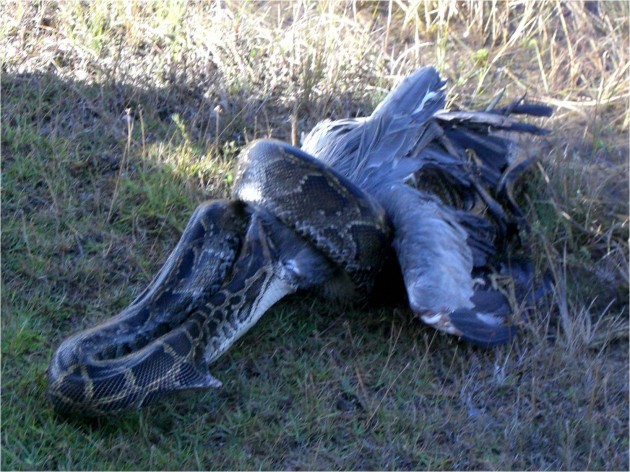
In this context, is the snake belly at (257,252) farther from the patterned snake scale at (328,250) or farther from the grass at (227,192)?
the grass at (227,192)

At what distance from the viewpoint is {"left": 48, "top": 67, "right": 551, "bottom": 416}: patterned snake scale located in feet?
15.5

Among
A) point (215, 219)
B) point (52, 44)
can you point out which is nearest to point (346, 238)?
point (215, 219)

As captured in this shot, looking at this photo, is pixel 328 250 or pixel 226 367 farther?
pixel 328 250

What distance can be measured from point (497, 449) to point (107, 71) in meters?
4.04

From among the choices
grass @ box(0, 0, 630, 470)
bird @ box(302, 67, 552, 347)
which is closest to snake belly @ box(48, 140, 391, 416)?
grass @ box(0, 0, 630, 470)

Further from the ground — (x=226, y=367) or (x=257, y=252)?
(x=257, y=252)

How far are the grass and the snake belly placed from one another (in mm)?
227

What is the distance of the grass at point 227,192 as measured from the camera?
4832 mm

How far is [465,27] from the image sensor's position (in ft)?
27.1

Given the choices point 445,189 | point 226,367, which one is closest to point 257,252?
point 226,367

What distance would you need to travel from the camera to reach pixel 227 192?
6.44 meters

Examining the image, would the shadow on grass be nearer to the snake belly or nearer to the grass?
the grass

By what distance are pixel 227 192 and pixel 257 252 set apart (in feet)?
3.43

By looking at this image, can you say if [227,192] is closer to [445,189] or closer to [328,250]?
[328,250]
